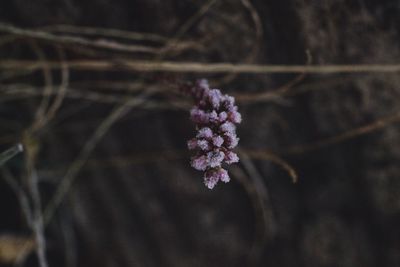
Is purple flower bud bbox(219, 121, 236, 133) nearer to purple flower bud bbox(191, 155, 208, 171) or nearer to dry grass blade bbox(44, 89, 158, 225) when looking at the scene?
purple flower bud bbox(191, 155, 208, 171)

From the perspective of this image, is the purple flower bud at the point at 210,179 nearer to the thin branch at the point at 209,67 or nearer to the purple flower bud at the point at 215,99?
the purple flower bud at the point at 215,99

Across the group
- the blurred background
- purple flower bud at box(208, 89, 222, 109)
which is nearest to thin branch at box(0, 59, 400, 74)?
the blurred background

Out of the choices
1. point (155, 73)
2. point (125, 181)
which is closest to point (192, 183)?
point (125, 181)

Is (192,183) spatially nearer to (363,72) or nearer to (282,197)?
(282,197)

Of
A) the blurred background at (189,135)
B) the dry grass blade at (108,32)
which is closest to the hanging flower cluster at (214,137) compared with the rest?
the blurred background at (189,135)

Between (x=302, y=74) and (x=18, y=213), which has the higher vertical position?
(x=302, y=74)

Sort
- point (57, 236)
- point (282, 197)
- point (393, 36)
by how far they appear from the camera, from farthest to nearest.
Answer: point (57, 236), point (282, 197), point (393, 36)
